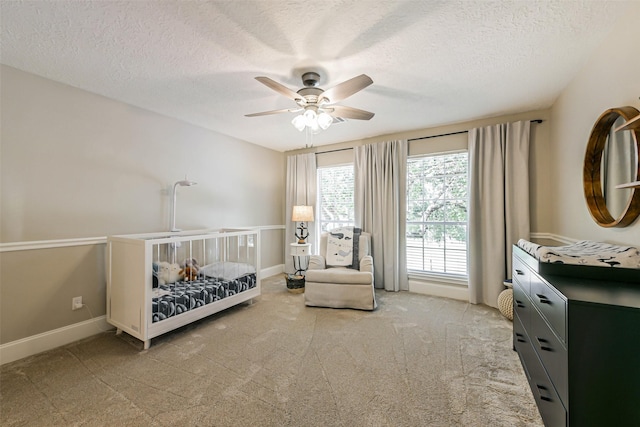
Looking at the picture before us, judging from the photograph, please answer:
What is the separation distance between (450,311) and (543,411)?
5.70ft

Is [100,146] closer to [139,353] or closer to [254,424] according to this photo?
[139,353]

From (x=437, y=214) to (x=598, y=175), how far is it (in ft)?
6.36

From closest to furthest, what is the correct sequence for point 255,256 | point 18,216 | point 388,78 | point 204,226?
point 18,216 → point 388,78 → point 255,256 → point 204,226

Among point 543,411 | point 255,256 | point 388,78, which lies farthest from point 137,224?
point 543,411

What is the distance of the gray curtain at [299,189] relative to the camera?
4777 millimetres

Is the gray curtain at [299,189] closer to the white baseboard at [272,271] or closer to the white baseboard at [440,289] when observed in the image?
the white baseboard at [272,271]

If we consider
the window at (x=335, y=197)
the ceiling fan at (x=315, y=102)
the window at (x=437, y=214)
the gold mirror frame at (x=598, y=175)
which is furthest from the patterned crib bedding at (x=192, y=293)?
the gold mirror frame at (x=598, y=175)

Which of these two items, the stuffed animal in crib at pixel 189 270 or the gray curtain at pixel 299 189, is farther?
the gray curtain at pixel 299 189

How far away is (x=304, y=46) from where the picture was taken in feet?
6.23

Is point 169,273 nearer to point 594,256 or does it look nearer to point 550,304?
point 550,304

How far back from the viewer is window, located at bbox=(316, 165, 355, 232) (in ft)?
15.0

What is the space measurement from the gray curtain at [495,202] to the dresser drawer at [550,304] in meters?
1.87

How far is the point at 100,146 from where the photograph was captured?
2.67m

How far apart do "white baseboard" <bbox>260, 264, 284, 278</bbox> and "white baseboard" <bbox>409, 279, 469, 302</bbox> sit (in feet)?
8.13
